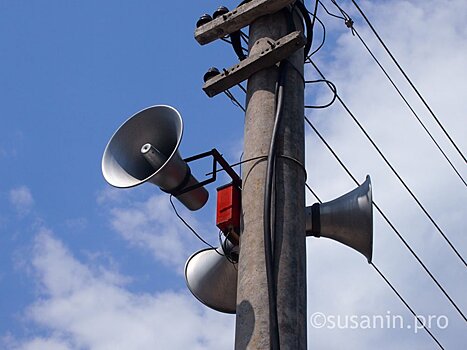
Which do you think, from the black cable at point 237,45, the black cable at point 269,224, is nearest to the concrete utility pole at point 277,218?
the black cable at point 269,224

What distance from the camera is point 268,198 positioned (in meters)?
4.43

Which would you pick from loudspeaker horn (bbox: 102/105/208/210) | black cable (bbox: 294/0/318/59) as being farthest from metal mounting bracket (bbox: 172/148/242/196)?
black cable (bbox: 294/0/318/59)

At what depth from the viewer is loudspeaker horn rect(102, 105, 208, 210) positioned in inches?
208

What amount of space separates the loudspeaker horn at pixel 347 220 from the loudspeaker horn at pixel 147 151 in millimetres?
744

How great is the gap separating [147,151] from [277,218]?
131cm

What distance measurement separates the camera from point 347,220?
197 inches

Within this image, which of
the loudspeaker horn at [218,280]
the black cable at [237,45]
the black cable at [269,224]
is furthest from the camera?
the black cable at [237,45]

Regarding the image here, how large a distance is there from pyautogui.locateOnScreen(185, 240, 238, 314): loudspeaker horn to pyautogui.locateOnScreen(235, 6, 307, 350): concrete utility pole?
73 centimetres

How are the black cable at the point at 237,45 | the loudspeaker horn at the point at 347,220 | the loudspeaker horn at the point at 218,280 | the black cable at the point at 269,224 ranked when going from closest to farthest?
the black cable at the point at 269,224 → the loudspeaker horn at the point at 347,220 → the loudspeaker horn at the point at 218,280 → the black cable at the point at 237,45

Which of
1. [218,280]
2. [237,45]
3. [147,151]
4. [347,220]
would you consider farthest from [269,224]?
[237,45]

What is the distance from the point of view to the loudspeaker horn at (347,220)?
4930mm

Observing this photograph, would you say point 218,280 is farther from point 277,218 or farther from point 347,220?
point 277,218

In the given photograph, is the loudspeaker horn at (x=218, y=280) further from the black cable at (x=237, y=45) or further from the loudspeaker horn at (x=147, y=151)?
the black cable at (x=237, y=45)

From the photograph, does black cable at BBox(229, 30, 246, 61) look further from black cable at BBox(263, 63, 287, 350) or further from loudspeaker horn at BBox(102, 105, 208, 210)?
black cable at BBox(263, 63, 287, 350)
